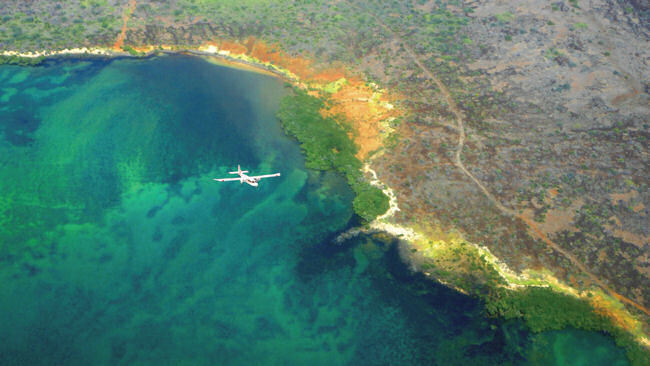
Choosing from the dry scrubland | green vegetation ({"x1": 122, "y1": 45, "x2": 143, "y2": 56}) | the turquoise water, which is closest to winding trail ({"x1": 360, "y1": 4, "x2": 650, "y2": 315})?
the dry scrubland

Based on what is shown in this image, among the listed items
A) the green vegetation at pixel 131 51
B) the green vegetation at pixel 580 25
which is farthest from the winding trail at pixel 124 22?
the green vegetation at pixel 580 25

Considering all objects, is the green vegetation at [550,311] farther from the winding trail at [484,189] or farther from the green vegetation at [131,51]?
the green vegetation at [131,51]

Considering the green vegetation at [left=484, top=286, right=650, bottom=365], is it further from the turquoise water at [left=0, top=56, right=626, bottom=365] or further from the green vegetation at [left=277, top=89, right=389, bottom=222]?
the green vegetation at [left=277, top=89, right=389, bottom=222]

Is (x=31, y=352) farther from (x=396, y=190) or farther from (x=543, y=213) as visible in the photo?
(x=543, y=213)

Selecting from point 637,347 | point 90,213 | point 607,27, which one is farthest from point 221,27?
point 637,347

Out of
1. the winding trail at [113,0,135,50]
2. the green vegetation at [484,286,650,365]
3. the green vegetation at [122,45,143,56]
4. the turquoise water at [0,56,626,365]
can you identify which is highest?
the winding trail at [113,0,135,50]
